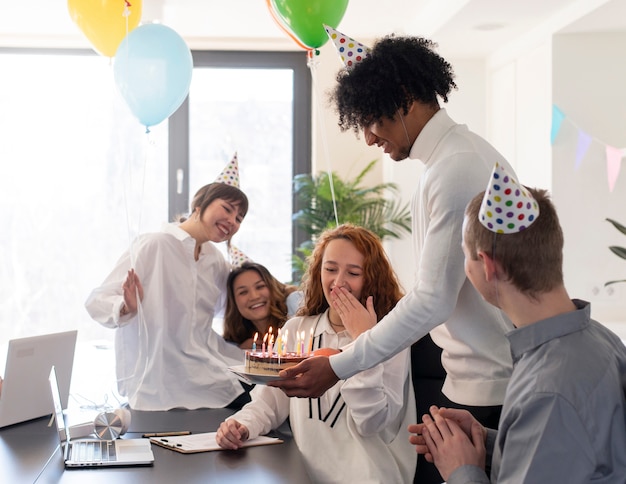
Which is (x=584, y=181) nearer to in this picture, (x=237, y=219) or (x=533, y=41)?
(x=533, y=41)

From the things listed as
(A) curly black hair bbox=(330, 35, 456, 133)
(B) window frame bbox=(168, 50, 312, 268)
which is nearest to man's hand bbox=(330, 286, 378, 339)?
(A) curly black hair bbox=(330, 35, 456, 133)

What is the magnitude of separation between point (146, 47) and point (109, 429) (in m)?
1.79

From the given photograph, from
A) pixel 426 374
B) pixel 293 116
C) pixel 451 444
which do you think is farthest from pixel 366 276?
pixel 293 116

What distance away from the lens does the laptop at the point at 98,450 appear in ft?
6.44

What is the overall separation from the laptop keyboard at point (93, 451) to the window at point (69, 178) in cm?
446

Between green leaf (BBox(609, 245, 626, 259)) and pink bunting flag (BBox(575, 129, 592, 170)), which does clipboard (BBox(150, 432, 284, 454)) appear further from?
pink bunting flag (BBox(575, 129, 592, 170))

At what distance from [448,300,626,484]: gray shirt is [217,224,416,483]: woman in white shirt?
0.85 metres

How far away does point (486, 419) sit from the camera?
1.78m

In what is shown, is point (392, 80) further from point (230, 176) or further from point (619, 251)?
point (619, 251)

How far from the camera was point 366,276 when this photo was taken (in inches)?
94.0

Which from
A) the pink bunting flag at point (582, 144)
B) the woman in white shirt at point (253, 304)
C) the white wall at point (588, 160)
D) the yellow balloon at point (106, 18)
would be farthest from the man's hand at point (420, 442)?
the pink bunting flag at point (582, 144)

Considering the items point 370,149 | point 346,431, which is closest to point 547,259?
point 346,431

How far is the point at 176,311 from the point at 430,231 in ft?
5.10

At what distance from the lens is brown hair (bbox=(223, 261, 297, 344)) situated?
316 cm
